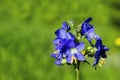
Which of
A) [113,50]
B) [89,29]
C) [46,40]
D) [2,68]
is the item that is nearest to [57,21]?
[113,50]

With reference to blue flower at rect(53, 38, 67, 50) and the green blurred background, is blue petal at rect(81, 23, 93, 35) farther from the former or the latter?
the green blurred background

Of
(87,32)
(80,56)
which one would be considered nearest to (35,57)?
(87,32)

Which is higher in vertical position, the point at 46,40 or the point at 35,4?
the point at 35,4

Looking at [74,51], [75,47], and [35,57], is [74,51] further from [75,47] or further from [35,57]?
[35,57]

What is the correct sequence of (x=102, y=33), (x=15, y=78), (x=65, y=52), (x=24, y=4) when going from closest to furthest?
(x=65, y=52) < (x=15, y=78) < (x=102, y=33) < (x=24, y=4)

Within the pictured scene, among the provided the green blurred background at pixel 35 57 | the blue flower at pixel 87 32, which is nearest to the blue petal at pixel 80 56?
the blue flower at pixel 87 32

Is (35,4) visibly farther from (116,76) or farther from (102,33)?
(116,76)

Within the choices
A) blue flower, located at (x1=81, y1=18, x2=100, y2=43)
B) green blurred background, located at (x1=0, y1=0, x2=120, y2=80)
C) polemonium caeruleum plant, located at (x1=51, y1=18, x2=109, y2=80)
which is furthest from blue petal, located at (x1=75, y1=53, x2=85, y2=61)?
green blurred background, located at (x1=0, y1=0, x2=120, y2=80)
